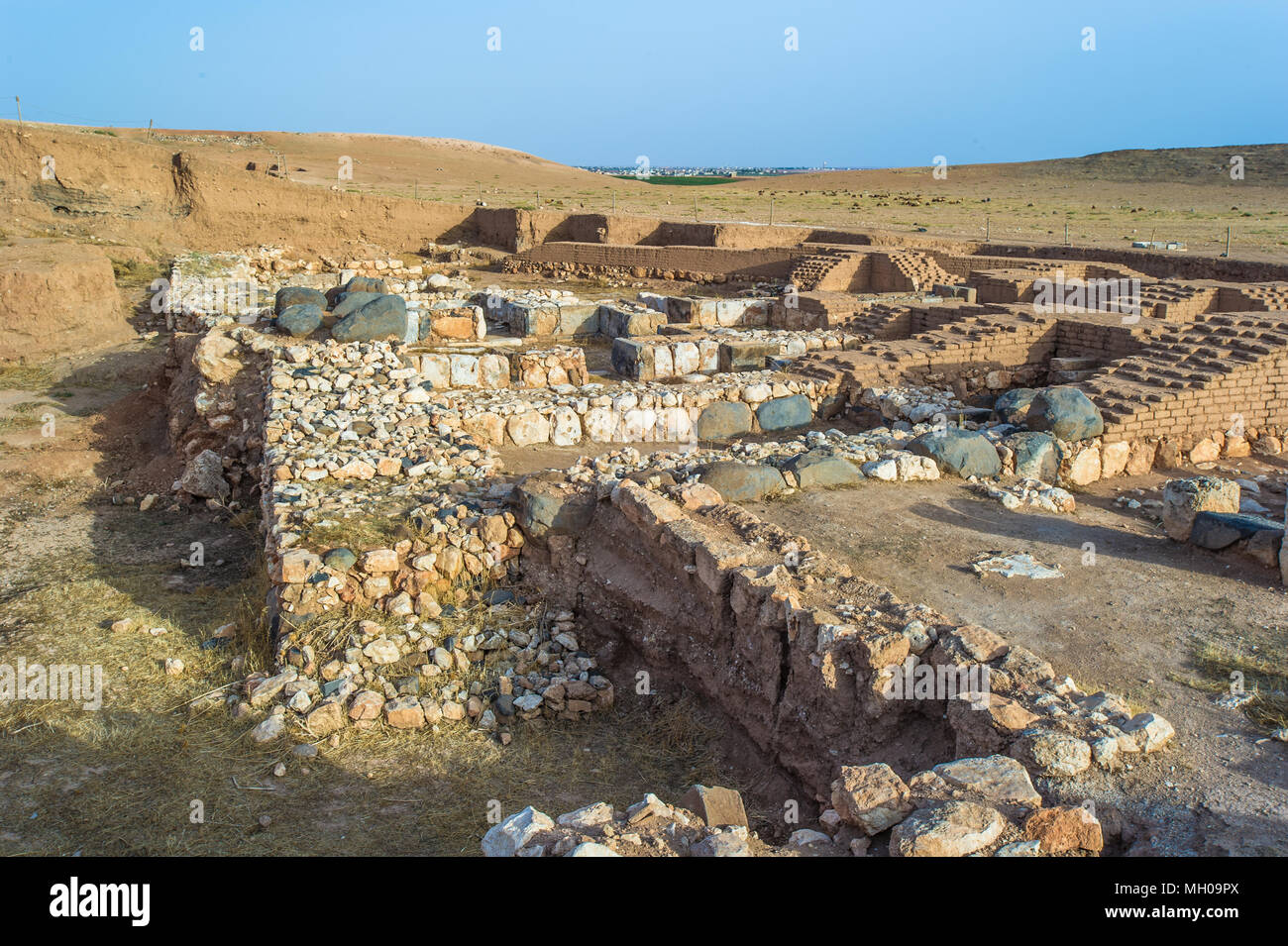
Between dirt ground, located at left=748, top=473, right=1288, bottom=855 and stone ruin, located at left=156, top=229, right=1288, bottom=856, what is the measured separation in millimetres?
204

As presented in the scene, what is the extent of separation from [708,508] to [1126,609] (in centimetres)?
243

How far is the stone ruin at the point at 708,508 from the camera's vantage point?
3.68 m

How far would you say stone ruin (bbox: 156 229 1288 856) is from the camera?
12.1ft

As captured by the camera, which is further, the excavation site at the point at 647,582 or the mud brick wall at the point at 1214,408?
the mud brick wall at the point at 1214,408

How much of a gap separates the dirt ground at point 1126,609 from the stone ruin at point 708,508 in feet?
0.67

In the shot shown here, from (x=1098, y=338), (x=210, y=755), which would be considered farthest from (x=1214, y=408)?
(x=210, y=755)

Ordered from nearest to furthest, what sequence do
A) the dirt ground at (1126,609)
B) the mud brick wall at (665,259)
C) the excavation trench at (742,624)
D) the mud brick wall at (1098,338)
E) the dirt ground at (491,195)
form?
the dirt ground at (1126,609), the excavation trench at (742,624), the mud brick wall at (1098,338), the mud brick wall at (665,259), the dirt ground at (491,195)

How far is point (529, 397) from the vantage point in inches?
372

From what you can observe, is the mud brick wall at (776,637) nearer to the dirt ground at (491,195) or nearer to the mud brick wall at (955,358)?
the mud brick wall at (955,358)

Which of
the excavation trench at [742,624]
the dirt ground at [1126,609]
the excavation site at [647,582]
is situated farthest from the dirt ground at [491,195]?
the excavation trench at [742,624]

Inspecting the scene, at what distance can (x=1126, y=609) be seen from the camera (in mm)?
5055

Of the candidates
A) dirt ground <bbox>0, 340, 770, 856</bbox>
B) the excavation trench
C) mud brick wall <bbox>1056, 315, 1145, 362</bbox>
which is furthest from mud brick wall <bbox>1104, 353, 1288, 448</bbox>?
dirt ground <bbox>0, 340, 770, 856</bbox>

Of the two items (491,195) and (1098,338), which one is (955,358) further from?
(491,195)

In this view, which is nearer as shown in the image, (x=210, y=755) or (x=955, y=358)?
(x=210, y=755)
